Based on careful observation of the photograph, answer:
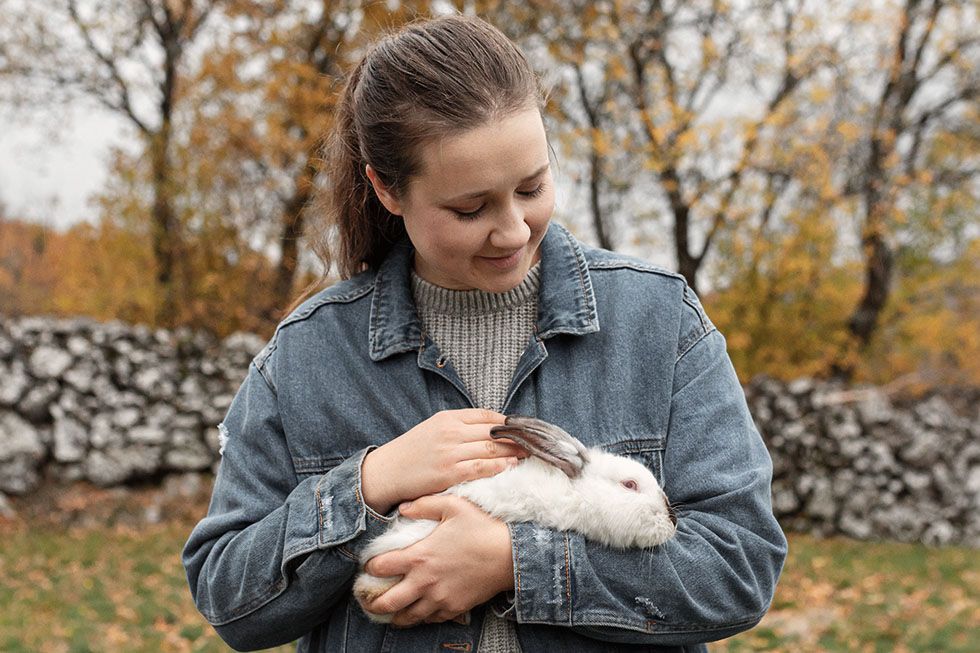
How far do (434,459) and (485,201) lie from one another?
0.48m

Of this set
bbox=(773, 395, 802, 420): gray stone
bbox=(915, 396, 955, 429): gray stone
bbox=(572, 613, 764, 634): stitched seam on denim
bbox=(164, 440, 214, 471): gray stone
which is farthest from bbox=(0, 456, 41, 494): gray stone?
bbox=(915, 396, 955, 429): gray stone

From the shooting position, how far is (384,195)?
185 cm

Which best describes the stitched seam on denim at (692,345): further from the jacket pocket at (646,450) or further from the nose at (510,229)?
the nose at (510,229)

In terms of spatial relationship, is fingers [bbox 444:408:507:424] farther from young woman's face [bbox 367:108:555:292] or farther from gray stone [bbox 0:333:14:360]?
gray stone [bbox 0:333:14:360]

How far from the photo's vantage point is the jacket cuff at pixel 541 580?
156 centimetres

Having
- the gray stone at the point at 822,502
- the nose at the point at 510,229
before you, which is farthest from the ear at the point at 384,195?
the gray stone at the point at 822,502

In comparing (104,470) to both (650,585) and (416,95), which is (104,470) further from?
(650,585)

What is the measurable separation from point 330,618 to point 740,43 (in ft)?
30.0

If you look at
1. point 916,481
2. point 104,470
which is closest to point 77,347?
point 104,470

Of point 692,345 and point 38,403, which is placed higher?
point 692,345

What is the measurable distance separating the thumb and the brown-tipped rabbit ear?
15 cm

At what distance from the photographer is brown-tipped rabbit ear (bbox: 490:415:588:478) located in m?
1.62

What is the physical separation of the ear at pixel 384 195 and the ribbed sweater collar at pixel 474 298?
19 cm

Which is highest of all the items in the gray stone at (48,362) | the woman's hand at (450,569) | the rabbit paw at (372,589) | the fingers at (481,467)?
the fingers at (481,467)
